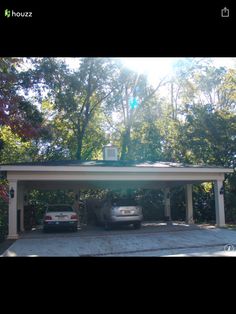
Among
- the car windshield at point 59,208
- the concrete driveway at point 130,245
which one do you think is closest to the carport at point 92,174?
the car windshield at point 59,208

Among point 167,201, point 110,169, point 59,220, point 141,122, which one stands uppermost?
point 141,122

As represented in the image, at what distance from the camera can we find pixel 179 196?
1894 cm

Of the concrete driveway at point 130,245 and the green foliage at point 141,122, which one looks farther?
the green foliage at point 141,122

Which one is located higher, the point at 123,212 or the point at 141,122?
the point at 141,122

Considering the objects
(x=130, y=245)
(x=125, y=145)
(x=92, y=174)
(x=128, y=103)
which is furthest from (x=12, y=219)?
(x=128, y=103)

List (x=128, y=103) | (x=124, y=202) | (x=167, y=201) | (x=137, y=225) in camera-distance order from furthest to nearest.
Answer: (x=128, y=103), (x=167, y=201), (x=137, y=225), (x=124, y=202)

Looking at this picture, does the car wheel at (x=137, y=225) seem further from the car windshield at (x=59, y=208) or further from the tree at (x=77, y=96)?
the tree at (x=77, y=96)

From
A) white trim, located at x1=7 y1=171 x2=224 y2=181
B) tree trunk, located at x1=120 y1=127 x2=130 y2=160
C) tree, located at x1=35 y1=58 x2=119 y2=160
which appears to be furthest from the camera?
tree trunk, located at x1=120 y1=127 x2=130 y2=160

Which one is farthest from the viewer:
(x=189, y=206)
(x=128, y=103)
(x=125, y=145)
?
(x=125, y=145)
